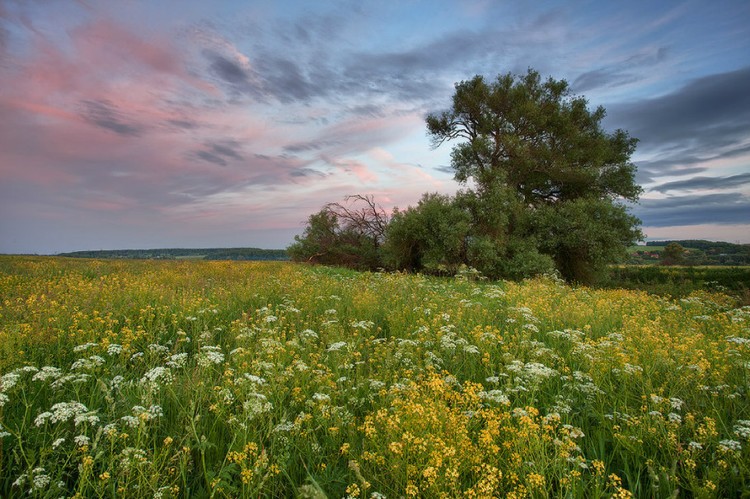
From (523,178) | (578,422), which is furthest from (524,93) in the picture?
(578,422)

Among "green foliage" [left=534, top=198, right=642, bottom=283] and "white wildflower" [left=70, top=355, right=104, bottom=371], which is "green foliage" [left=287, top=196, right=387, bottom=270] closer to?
"green foliage" [left=534, top=198, right=642, bottom=283]

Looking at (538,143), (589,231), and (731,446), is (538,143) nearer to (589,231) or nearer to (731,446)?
(589,231)

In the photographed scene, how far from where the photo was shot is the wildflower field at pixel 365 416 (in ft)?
10.2

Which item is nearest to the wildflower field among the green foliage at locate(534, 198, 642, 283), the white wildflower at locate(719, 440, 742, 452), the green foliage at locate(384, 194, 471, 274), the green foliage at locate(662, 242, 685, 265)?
the white wildflower at locate(719, 440, 742, 452)

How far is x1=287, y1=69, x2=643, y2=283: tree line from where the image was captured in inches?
958

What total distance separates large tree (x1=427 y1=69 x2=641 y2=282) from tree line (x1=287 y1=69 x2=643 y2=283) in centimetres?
7

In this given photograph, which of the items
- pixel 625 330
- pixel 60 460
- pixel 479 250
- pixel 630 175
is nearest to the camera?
pixel 60 460

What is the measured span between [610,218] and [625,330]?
21071 millimetres

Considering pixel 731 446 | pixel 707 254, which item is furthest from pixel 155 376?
pixel 707 254

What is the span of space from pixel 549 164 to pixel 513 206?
5.56 m

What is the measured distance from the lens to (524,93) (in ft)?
91.8

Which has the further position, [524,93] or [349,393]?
[524,93]

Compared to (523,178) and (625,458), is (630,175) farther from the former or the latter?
(625,458)

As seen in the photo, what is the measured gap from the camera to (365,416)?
3.81 meters
